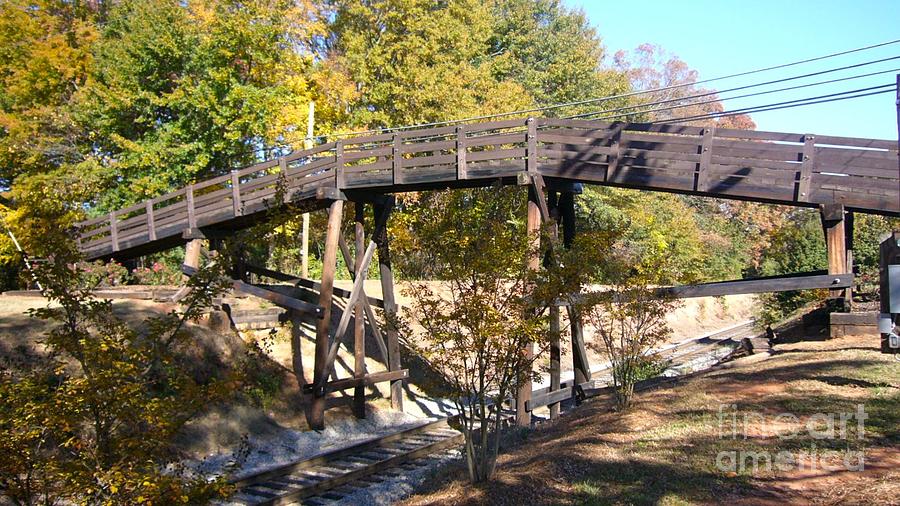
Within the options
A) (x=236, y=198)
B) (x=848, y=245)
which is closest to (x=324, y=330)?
(x=236, y=198)

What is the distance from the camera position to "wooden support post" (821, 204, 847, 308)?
38.0 ft

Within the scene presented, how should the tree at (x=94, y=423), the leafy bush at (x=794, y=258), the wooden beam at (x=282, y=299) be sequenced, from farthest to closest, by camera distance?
the leafy bush at (x=794, y=258) → the wooden beam at (x=282, y=299) → the tree at (x=94, y=423)

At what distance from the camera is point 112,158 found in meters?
26.9

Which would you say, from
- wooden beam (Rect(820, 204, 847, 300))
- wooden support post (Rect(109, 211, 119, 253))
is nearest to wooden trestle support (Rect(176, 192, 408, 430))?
wooden support post (Rect(109, 211, 119, 253))

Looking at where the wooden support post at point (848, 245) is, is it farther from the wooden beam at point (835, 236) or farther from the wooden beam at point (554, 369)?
the wooden beam at point (554, 369)

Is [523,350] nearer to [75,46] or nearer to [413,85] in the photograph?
[413,85]

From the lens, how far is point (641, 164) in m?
12.8

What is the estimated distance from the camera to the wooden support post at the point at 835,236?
11594 mm

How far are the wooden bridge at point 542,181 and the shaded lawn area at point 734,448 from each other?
1.79 meters

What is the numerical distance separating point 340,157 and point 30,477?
1042 cm

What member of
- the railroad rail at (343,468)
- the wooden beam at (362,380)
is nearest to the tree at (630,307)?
the railroad rail at (343,468)

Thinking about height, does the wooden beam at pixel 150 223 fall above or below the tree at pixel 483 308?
above

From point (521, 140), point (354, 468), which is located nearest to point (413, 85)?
point (521, 140)

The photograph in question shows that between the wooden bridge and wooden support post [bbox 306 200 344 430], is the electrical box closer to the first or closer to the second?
the wooden bridge
